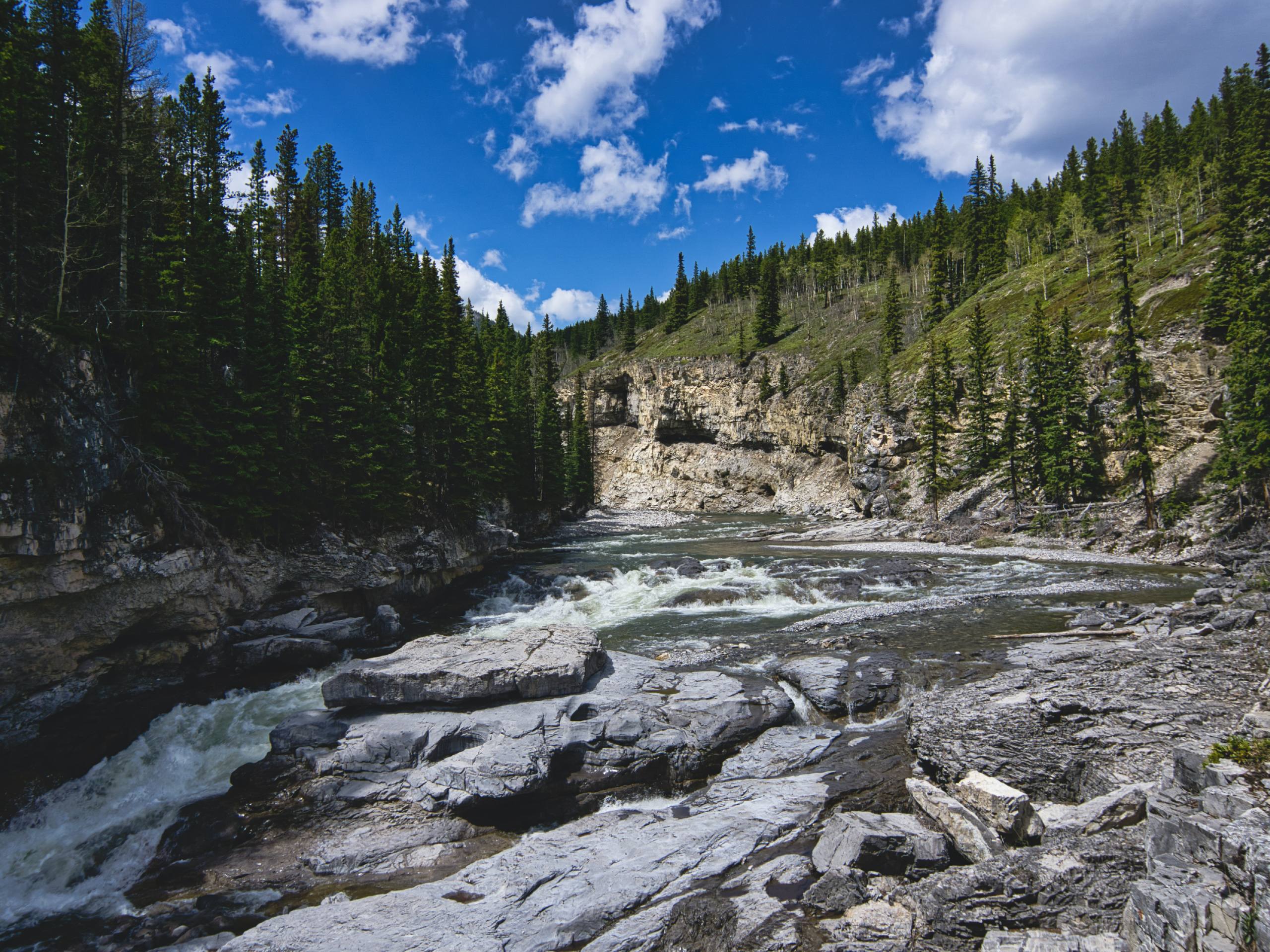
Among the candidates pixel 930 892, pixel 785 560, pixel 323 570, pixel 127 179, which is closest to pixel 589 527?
pixel 785 560

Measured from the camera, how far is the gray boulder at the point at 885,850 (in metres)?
7.04

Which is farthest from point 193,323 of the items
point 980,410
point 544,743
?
point 980,410

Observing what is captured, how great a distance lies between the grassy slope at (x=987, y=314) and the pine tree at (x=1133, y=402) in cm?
721

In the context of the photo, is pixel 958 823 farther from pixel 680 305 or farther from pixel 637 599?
pixel 680 305

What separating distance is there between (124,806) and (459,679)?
7.47 m

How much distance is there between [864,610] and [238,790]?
64.1 ft

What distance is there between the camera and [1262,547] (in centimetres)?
2452

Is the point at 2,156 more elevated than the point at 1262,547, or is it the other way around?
the point at 2,156

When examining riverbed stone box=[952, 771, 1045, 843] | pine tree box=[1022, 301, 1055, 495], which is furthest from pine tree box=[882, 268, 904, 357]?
riverbed stone box=[952, 771, 1045, 843]

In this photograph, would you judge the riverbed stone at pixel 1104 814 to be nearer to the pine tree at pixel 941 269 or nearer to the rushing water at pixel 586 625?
the rushing water at pixel 586 625

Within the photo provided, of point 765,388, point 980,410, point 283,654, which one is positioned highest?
point 765,388

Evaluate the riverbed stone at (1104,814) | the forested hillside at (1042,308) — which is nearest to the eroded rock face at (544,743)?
the riverbed stone at (1104,814)

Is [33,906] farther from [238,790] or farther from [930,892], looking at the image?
[930,892]

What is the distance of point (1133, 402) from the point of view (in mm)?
34156
